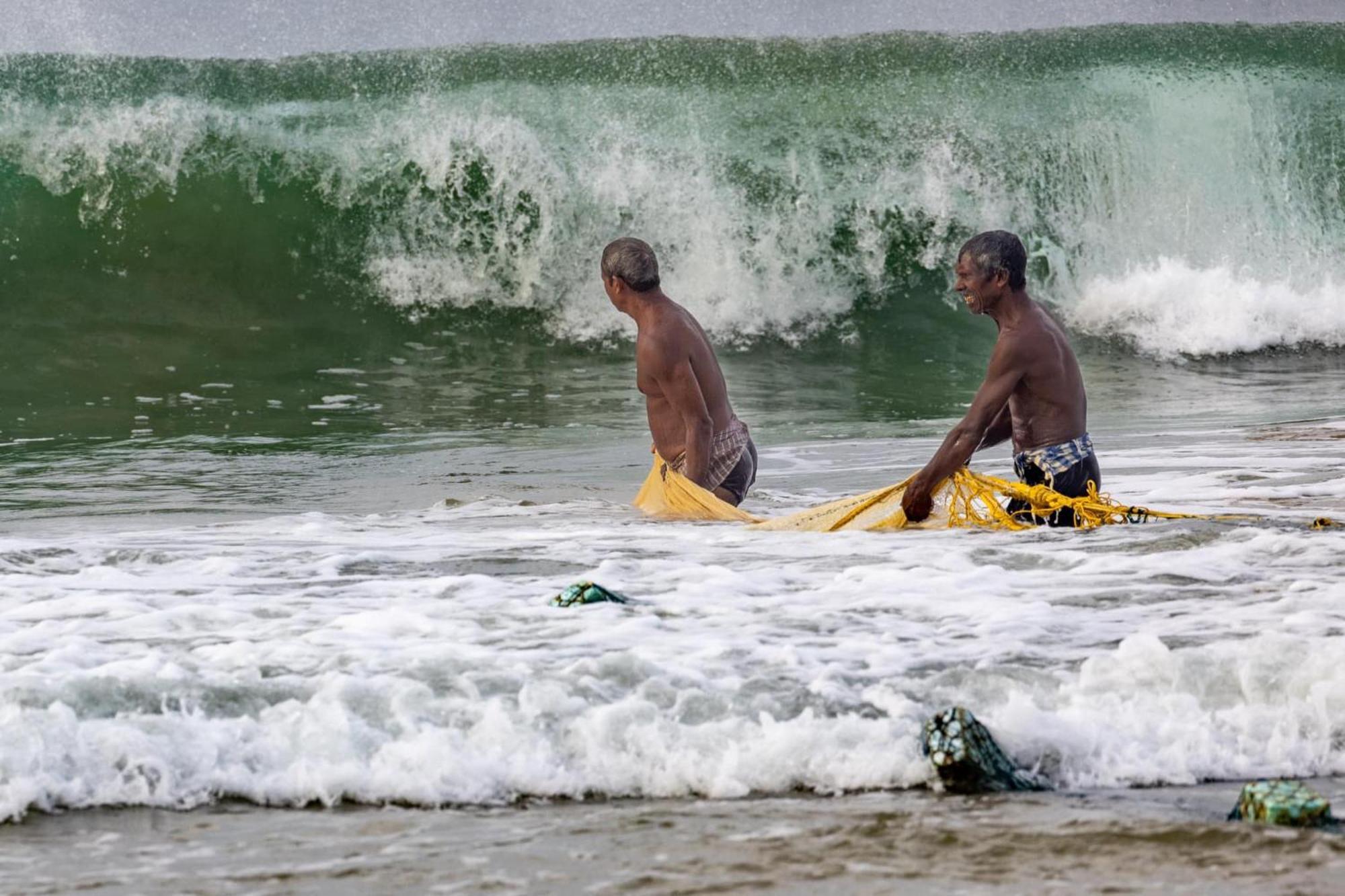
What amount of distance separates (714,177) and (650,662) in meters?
A: 14.6

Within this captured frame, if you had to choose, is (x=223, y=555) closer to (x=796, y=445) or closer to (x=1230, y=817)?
(x=1230, y=817)

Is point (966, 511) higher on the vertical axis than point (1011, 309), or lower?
lower

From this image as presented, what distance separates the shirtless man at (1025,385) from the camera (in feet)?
19.2

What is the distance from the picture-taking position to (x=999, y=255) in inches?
232

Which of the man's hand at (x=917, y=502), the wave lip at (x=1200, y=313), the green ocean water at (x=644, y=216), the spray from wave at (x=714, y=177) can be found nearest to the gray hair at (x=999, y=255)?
the man's hand at (x=917, y=502)

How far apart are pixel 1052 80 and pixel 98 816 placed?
775 inches

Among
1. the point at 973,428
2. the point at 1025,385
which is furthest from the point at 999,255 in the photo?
the point at 973,428

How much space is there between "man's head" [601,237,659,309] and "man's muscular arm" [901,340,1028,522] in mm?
1573

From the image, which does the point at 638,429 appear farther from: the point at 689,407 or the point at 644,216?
the point at 644,216

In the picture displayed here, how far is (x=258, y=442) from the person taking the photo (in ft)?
32.4

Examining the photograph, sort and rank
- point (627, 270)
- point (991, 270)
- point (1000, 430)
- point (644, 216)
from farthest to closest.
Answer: point (644, 216) < point (627, 270) < point (1000, 430) < point (991, 270)

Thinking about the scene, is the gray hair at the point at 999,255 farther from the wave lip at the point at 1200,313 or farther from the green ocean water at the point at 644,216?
the wave lip at the point at 1200,313

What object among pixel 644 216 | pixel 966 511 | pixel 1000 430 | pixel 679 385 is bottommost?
pixel 966 511

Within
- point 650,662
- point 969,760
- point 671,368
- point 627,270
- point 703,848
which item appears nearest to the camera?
point 703,848
